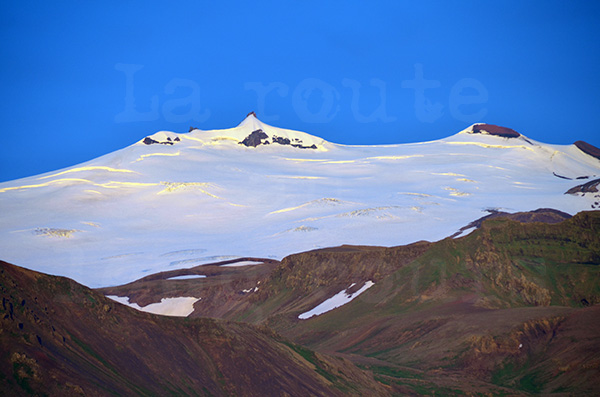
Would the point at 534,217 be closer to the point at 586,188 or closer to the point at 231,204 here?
the point at 586,188

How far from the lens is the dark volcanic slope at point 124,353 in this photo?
24.3m

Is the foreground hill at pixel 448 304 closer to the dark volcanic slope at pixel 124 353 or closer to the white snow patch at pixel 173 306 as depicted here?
the white snow patch at pixel 173 306

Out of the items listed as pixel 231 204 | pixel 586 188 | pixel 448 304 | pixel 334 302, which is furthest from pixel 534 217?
pixel 448 304

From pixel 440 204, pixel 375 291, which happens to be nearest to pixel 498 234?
pixel 375 291

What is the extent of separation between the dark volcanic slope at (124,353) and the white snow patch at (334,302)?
35.8 metres

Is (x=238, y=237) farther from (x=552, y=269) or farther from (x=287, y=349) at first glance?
(x=287, y=349)

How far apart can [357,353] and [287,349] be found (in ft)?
74.3

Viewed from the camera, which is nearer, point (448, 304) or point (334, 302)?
point (448, 304)

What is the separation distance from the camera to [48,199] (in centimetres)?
15625

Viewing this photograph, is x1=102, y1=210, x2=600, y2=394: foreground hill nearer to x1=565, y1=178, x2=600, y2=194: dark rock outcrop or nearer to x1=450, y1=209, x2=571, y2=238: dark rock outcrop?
x1=450, y1=209, x2=571, y2=238: dark rock outcrop

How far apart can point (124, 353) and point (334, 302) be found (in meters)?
50.7

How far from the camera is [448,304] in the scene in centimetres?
6775

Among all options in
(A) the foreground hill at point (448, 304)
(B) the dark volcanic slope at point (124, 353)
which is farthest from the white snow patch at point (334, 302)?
(B) the dark volcanic slope at point (124, 353)

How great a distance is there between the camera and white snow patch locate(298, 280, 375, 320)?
78.1m
